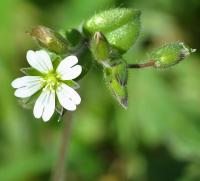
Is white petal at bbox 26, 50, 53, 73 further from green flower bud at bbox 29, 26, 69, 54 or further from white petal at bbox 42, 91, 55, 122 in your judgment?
white petal at bbox 42, 91, 55, 122

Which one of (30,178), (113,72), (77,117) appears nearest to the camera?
(113,72)

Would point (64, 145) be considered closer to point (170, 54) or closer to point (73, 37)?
point (73, 37)

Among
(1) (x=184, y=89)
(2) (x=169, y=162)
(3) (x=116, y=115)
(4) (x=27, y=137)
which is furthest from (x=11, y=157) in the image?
(1) (x=184, y=89)

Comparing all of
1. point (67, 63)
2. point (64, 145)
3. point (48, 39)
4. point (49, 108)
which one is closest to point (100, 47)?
point (67, 63)

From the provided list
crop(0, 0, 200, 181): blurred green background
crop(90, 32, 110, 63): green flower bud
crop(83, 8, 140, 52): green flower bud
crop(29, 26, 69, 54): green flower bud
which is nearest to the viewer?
crop(90, 32, 110, 63): green flower bud

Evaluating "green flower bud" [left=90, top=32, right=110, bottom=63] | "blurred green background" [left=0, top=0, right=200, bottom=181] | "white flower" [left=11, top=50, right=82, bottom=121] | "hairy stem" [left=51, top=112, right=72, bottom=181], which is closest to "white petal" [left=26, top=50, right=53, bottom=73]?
"white flower" [left=11, top=50, right=82, bottom=121]

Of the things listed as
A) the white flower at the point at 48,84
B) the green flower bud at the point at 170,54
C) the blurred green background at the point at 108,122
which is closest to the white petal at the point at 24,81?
the white flower at the point at 48,84

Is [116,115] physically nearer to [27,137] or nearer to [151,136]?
[151,136]
